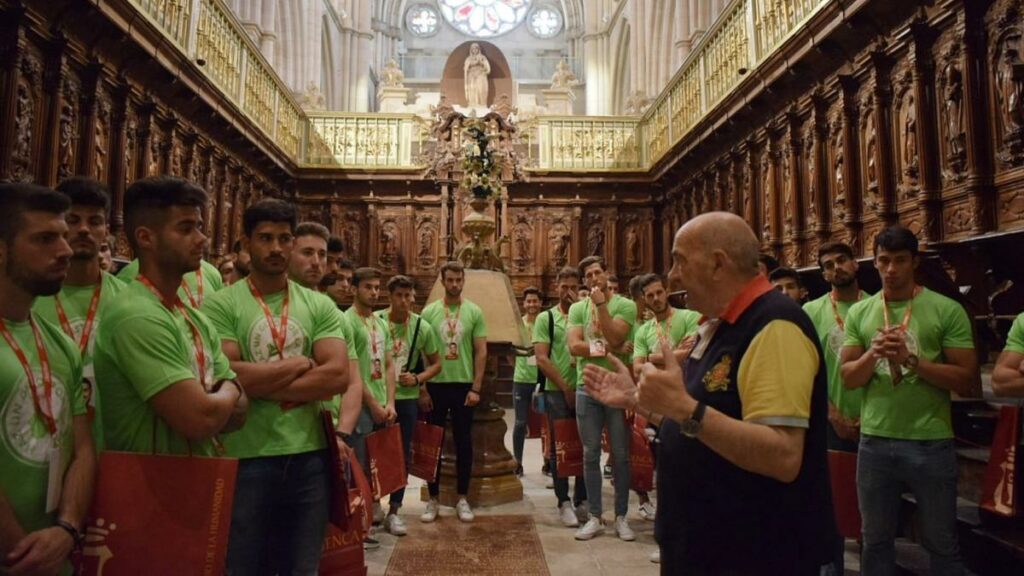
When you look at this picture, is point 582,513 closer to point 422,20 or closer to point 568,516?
point 568,516

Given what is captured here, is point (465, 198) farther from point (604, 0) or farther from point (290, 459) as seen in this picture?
point (604, 0)

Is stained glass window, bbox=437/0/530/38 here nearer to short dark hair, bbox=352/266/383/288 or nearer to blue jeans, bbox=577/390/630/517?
short dark hair, bbox=352/266/383/288

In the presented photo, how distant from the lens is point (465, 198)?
46.8ft

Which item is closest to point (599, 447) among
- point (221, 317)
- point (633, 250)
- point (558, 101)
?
point (221, 317)

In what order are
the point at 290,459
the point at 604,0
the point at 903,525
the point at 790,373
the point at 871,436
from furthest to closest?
the point at 604,0, the point at 903,525, the point at 871,436, the point at 290,459, the point at 790,373

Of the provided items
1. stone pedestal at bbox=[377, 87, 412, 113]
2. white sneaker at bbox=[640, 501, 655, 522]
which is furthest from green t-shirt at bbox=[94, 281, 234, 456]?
stone pedestal at bbox=[377, 87, 412, 113]

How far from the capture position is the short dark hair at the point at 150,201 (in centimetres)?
210

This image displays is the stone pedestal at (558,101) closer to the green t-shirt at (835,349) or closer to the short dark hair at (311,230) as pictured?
the green t-shirt at (835,349)

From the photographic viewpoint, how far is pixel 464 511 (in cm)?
509

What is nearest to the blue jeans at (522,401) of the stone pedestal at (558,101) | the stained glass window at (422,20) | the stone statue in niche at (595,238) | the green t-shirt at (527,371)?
the green t-shirt at (527,371)

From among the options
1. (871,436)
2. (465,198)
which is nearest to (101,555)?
(871,436)

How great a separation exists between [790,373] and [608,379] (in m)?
0.50

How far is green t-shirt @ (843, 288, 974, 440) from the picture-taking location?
2.88 metres

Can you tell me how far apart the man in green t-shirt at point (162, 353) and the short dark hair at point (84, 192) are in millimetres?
599
